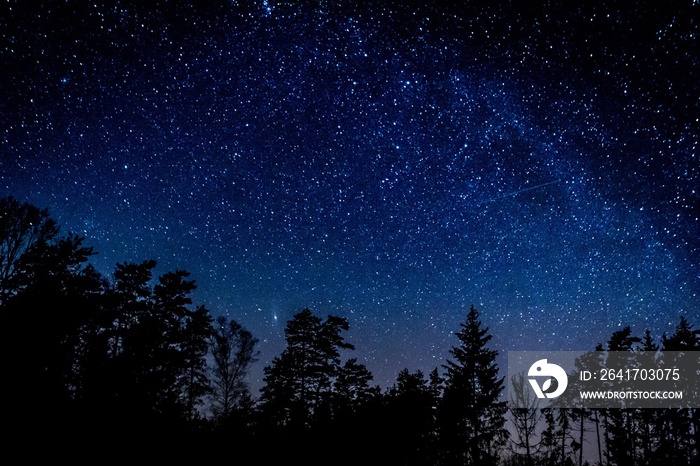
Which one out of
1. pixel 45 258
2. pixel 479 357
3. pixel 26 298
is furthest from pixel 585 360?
pixel 45 258

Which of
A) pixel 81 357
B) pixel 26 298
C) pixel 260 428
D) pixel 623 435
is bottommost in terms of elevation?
pixel 623 435

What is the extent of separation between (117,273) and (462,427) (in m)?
26.6

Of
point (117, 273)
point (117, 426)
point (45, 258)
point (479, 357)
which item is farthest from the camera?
point (479, 357)

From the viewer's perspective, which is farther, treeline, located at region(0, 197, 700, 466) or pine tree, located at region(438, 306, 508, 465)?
pine tree, located at region(438, 306, 508, 465)

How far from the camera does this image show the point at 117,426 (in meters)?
8.84

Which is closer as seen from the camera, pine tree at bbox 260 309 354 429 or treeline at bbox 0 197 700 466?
treeline at bbox 0 197 700 466

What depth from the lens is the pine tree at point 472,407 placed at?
2145 centimetres

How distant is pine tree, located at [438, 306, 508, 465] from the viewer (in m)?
21.5

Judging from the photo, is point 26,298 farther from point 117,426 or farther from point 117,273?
point 117,273

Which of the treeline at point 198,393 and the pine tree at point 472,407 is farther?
the pine tree at point 472,407

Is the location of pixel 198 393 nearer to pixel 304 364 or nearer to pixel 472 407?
pixel 304 364

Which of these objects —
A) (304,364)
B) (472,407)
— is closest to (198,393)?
(304,364)

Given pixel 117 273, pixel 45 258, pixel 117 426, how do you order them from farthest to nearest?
pixel 117 273 → pixel 45 258 → pixel 117 426

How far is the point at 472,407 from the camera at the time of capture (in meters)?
23.1
